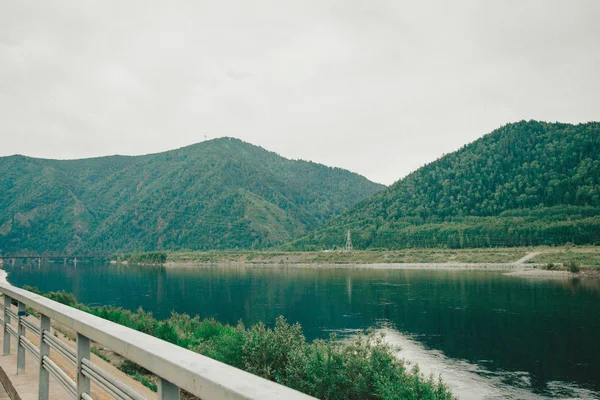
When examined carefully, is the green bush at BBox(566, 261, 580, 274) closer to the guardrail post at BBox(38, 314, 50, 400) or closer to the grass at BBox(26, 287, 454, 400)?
the grass at BBox(26, 287, 454, 400)

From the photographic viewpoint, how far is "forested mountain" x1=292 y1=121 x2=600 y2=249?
119 metres

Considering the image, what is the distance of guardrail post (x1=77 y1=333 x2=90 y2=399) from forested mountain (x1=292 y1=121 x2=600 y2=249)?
375 ft

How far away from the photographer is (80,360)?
3279mm

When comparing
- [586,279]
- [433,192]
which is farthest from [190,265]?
[586,279]

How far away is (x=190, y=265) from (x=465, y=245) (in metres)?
71.9

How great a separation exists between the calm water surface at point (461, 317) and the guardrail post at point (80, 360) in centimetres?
1775

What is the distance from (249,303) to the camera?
47531mm

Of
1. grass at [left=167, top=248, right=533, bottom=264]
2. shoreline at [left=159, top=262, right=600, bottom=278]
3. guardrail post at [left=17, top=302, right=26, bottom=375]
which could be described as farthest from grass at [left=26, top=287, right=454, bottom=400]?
grass at [left=167, top=248, right=533, bottom=264]

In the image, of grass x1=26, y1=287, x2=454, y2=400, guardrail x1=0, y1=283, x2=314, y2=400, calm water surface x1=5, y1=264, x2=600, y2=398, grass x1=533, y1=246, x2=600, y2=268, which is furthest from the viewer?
grass x1=533, y1=246, x2=600, y2=268

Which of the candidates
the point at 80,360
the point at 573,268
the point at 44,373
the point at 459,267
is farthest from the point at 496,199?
the point at 80,360

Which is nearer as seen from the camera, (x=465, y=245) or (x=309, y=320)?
(x=309, y=320)

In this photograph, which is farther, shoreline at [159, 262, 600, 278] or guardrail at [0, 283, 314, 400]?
shoreline at [159, 262, 600, 278]

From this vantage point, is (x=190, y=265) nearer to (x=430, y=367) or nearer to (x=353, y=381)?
(x=430, y=367)

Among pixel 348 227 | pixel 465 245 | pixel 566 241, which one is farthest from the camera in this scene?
pixel 348 227
